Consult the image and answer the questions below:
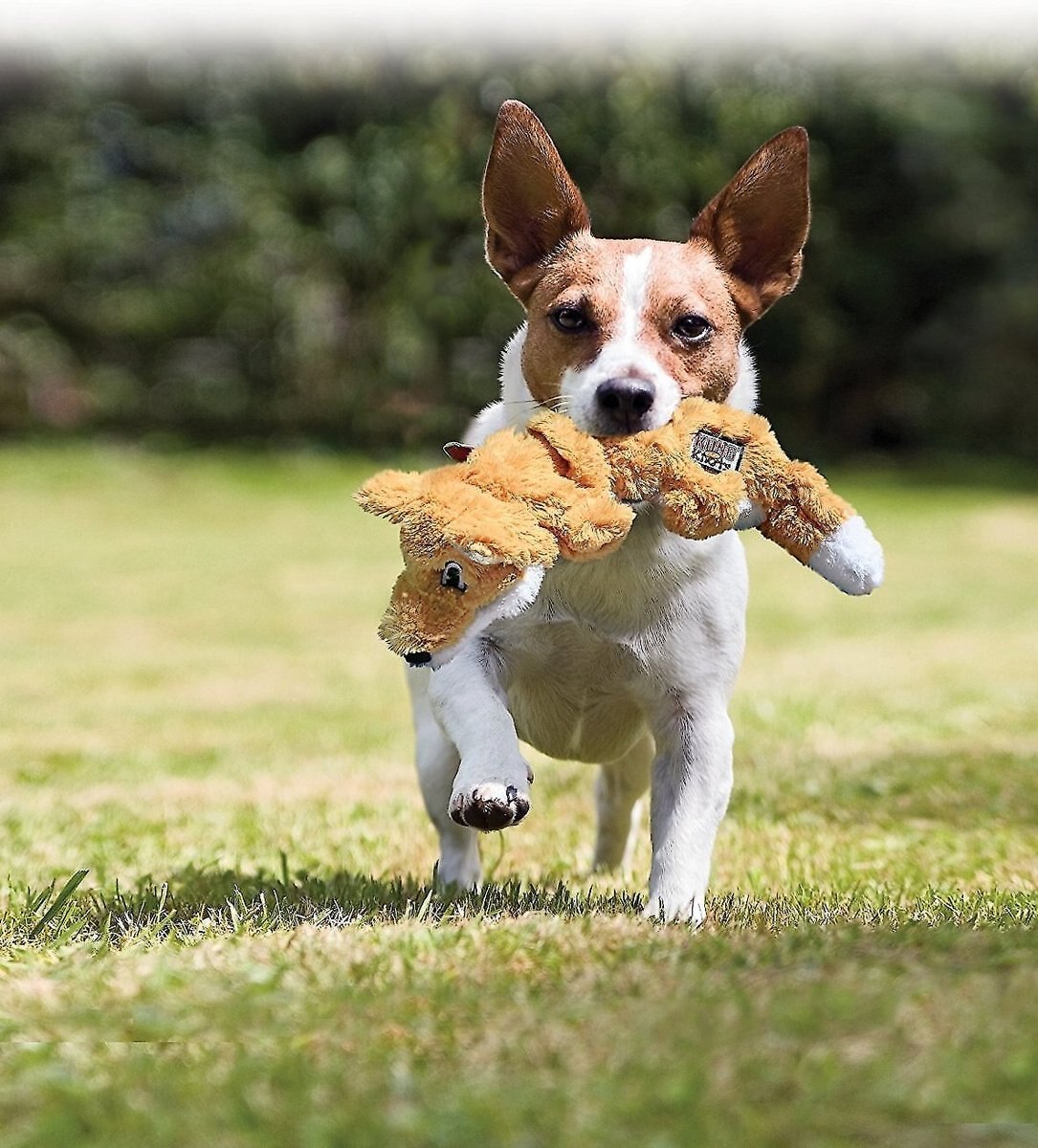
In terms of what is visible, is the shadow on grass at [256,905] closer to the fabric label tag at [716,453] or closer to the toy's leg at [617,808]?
the toy's leg at [617,808]

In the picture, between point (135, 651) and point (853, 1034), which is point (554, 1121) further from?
point (135, 651)

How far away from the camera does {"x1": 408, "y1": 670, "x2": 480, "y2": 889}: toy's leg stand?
4297 millimetres

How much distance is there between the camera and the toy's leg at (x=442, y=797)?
169 inches

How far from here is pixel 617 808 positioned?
4699mm

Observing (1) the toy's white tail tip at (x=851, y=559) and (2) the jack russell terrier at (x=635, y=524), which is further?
(2) the jack russell terrier at (x=635, y=524)

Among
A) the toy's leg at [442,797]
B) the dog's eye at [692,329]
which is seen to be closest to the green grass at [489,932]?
the toy's leg at [442,797]

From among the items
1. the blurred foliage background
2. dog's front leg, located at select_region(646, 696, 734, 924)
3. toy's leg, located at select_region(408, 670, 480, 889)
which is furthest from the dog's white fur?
the blurred foliage background

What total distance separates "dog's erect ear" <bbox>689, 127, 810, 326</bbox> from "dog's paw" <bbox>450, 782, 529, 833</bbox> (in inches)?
54.0

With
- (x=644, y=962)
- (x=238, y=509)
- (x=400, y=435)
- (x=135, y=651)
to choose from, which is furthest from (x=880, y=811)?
(x=400, y=435)

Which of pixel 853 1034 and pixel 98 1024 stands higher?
pixel 853 1034

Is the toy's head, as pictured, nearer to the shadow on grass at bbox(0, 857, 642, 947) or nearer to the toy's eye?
the toy's eye

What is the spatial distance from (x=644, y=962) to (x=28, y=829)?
3087 mm

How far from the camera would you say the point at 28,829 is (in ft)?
17.5

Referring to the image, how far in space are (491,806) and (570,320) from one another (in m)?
1.12
